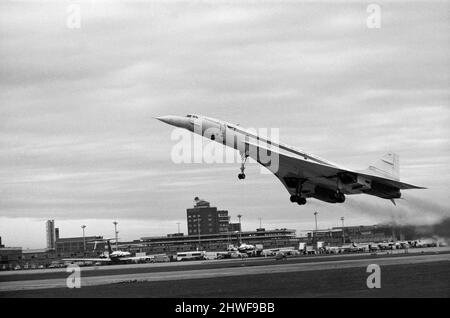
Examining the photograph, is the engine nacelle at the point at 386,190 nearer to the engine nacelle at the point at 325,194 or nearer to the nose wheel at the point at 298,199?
the engine nacelle at the point at 325,194

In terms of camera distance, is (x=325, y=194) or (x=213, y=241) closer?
(x=325, y=194)

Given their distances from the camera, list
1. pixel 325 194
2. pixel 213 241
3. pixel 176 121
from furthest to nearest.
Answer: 1. pixel 213 241
2. pixel 325 194
3. pixel 176 121

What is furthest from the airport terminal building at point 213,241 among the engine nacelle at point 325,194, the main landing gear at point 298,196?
the main landing gear at point 298,196

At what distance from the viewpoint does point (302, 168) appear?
53062 millimetres

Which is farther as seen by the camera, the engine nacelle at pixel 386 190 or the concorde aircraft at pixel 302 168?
the engine nacelle at pixel 386 190

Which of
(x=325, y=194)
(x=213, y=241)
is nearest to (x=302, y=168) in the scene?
(x=325, y=194)

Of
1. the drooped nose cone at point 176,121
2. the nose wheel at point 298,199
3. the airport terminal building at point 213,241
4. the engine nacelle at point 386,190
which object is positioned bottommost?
the airport terminal building at point 213,241

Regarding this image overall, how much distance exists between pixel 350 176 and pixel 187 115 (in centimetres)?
1498

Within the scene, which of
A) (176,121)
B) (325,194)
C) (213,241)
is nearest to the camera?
(176,121)

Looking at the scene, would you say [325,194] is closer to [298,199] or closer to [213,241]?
[298,199]

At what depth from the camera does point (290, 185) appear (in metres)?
57.4

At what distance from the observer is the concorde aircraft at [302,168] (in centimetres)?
4803
